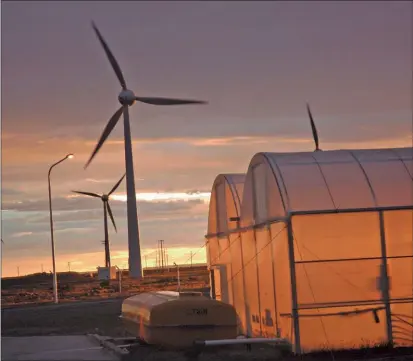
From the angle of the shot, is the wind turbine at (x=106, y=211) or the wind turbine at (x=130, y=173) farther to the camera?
the wind turbine at (x=106, y=211)

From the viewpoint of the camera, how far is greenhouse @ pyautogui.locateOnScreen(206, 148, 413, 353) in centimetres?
2377

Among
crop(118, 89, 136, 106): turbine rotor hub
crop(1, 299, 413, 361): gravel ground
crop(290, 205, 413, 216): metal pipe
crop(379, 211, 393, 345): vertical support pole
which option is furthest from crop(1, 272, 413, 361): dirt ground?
crop(118, 89, 136, 106): turbine rotor hub

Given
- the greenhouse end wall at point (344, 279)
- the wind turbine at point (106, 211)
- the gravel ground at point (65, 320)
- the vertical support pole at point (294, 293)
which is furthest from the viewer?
the wind turbine at point (106, 211)

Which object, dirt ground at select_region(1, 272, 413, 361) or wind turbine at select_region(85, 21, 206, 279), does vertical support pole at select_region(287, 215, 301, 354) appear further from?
wind turbine at select_region(85, 21, 206, 279)

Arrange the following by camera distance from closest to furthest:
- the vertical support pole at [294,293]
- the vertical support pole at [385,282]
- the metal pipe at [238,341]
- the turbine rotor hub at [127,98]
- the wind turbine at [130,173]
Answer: the metal pipe at [238,341] < the vertical support pole at [294,293] < the vertical support pole at [385,282] < the wind turbine at [130,173] < the turbine rotor hub at [127,98]

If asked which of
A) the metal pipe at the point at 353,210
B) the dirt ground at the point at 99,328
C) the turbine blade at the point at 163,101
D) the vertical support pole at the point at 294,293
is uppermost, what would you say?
the turbine blade at the point at 163,101

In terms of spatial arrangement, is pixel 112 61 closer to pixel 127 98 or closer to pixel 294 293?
pixel 127 98

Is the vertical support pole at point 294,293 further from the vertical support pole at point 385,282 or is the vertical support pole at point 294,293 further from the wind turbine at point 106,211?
the wind turbine at point 106,211

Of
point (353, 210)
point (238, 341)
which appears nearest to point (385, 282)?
point (353, 210)

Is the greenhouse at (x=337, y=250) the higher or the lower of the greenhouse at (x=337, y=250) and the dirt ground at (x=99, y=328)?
the higher

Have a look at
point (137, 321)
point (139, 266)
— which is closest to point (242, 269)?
point (137, 321)

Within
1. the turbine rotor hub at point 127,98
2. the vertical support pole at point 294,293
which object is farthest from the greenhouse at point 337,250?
the turbine rotor hub at point 127,98

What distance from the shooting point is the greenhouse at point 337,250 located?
78.0 ft

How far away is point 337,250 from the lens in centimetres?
2444
